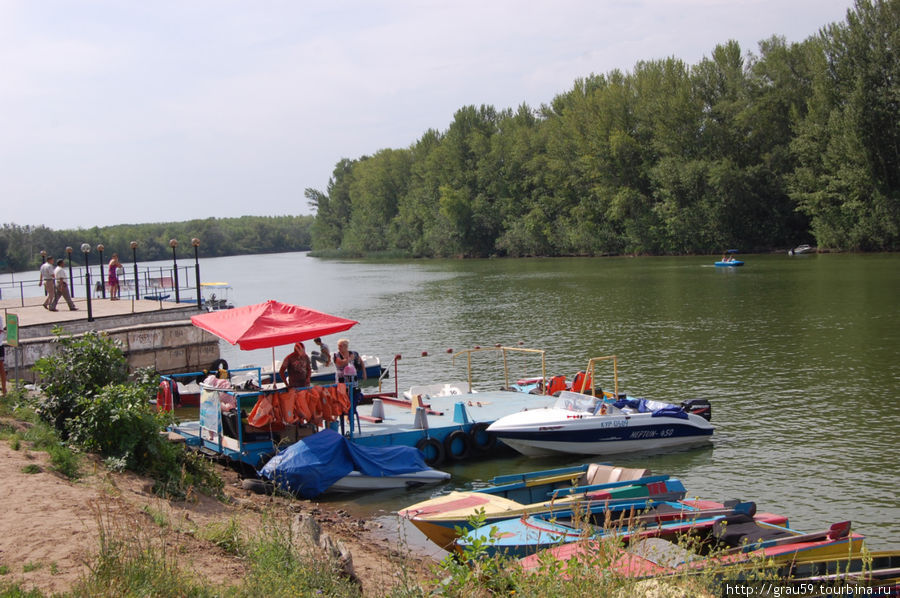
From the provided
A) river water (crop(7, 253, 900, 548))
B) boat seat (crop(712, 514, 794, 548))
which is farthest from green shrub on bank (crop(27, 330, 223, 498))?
boat seat (crop(712, 514, 794, 548))

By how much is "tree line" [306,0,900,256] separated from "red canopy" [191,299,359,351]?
70.8 meters

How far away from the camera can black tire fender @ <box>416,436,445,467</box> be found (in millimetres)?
16750

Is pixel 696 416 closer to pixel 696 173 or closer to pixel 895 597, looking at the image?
pixel 895 597

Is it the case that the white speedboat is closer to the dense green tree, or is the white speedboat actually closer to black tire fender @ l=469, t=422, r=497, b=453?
black tire fender @ l=469, t=422, r=497, b=453

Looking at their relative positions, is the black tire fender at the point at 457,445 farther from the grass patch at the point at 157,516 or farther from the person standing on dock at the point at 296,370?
the grass patch at the point at 157,516

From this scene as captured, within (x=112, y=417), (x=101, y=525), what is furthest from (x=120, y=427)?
(x=101, y=525)

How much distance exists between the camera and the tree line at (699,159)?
72.9m

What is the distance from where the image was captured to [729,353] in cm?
2881

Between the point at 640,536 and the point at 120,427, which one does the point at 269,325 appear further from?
the point at 640,536

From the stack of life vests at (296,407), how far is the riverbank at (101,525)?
2.25 metres

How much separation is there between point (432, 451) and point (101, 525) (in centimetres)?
983

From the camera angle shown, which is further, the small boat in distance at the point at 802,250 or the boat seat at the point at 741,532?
the small boat in distance at the point at 802,250

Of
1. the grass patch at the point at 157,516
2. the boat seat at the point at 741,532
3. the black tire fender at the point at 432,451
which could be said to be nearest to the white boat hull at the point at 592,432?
the black tire fender at the point at 432,451

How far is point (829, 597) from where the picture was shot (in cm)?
793
